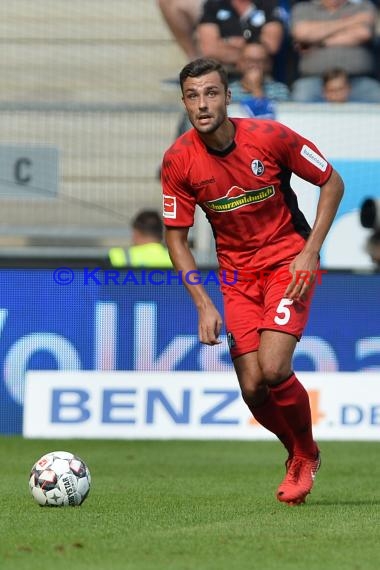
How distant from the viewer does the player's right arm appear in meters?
6.47

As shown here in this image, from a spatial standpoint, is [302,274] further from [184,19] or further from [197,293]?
[184,19]

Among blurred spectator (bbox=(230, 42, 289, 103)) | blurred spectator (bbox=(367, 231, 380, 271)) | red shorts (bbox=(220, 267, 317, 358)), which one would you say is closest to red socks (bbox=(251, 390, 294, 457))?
red shorts (bbox=(220, 267, 317, 358))

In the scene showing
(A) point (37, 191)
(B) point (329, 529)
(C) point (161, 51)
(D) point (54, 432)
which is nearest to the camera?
(B) point (329, 529)

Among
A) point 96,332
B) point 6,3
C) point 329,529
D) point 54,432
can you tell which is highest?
point 6,3

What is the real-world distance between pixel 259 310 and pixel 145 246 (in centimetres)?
515

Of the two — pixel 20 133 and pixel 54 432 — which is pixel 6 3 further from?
pixel 54 432

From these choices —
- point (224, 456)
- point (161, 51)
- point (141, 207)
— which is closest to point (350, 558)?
point (224, 456)

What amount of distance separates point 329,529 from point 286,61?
947 centimetres

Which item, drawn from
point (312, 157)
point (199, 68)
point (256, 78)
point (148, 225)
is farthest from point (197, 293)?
point (256, 78)

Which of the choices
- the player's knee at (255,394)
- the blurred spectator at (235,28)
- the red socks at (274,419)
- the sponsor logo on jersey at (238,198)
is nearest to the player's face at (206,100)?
the sponsor logo on jersey at (238,198)

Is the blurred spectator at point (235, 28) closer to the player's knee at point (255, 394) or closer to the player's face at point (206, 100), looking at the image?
the player's face at point (206, 100)

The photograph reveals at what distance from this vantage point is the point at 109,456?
9.88 meters

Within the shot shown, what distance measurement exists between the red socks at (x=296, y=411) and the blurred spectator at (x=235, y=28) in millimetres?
7892

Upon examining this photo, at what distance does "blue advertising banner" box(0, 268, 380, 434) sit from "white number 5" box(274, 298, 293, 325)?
4.52 m
